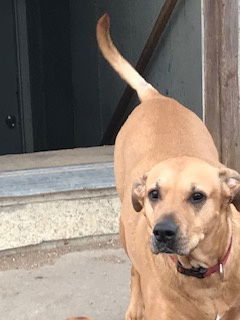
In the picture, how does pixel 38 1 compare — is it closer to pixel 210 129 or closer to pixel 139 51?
pixel 139 51

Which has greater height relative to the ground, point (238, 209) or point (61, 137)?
point (238, 209)

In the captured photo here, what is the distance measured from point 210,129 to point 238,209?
1.79 metres

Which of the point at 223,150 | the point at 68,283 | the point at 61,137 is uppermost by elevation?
the point at 223,150

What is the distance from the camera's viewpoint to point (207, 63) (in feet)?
16.1

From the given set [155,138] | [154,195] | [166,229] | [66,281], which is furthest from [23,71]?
[166,229]

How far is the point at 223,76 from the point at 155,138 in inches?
38.0

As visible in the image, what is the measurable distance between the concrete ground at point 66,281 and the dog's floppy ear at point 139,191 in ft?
3.01

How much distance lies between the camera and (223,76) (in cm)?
479

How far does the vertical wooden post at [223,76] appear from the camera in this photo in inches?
186

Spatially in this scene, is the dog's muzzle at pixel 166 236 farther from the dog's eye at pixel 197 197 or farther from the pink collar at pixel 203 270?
the pink collar at pixel 203 270

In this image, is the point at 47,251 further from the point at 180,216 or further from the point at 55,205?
the point at 180,216

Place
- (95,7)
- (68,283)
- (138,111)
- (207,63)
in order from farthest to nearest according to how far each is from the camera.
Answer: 1. (95,7)
2. (207,63)
3. (68,283)
4. (138,111)

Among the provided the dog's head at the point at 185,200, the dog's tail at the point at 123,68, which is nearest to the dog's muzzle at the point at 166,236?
the dog's head at the point at 185,200

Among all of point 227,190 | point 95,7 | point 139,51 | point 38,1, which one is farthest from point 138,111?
point 38,1
